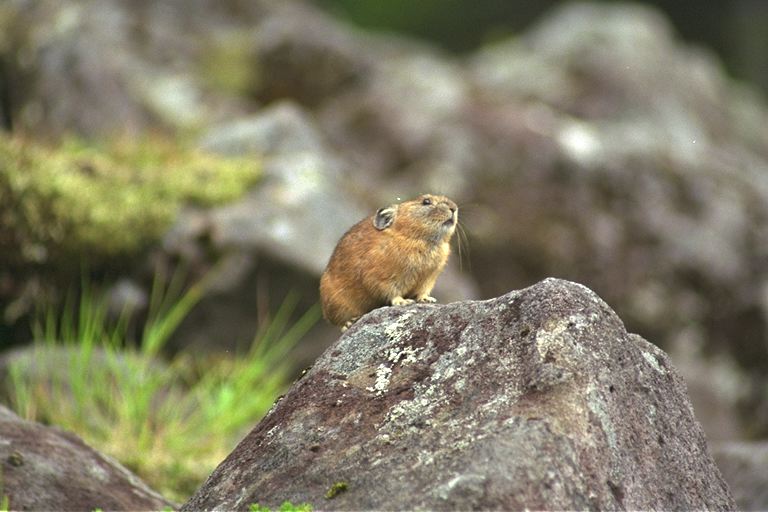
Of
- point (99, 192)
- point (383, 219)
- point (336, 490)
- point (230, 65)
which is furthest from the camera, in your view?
point (230, 65)

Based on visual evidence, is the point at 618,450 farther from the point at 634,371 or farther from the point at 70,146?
the point at 70,146

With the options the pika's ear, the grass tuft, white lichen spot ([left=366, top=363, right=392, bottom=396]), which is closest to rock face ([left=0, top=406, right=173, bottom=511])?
the grass tuft

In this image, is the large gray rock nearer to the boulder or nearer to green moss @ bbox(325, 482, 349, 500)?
the boulder

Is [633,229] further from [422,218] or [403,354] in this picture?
[403,354]

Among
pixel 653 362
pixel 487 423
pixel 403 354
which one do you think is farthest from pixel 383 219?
pixel 487 423

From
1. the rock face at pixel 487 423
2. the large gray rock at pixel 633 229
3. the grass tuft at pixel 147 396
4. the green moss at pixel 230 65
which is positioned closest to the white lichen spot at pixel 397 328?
the rock face at pixel 487 423

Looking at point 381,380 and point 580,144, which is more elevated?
point 381,380

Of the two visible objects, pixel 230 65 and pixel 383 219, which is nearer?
pixel 383 219

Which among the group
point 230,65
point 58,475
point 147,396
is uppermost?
point 58,475
